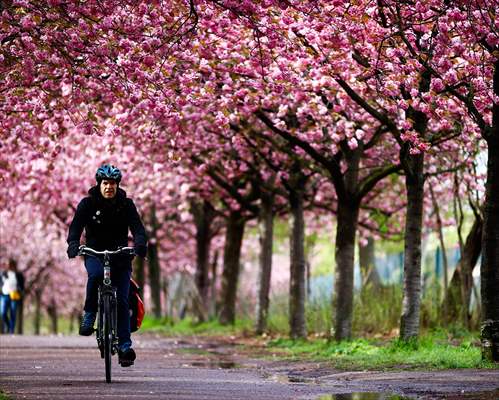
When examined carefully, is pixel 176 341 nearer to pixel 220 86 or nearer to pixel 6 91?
pixel 220 86

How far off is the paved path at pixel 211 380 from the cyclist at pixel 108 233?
650mm

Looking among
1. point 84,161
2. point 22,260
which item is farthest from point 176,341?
point 22,260

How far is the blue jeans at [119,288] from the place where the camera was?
42.5 ft

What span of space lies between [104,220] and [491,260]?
4977 mm

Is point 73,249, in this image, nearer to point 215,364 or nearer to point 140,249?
point 140,249

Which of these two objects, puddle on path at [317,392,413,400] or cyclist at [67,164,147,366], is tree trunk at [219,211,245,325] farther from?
puddle on path at [317,392,413,400]

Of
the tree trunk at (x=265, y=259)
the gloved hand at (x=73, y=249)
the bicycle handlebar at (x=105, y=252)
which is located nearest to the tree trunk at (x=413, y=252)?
the bicycle handlebar at (x=105, y=252)

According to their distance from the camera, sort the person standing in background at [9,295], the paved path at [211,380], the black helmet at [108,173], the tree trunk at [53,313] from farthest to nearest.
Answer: the tree trunk at [53,313], the person standing in background at [9,295], the black helmet at [108,173], the paved path at [211,380]

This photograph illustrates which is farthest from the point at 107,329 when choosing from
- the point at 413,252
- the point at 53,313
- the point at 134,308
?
the point at 53,313

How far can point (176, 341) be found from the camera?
28438mm

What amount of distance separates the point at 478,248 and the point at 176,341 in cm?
783

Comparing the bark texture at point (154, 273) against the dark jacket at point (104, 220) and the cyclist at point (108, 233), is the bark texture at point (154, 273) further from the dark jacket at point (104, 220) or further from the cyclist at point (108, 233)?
the dark jacket at point (104, 220)

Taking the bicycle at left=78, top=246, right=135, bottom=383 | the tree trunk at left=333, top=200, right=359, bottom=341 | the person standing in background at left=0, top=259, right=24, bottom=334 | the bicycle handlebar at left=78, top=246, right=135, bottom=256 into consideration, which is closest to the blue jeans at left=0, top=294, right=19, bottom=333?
the person standing in background at left=0, top=259, right=24, bottom=334

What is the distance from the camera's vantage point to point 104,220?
13.0 metres
